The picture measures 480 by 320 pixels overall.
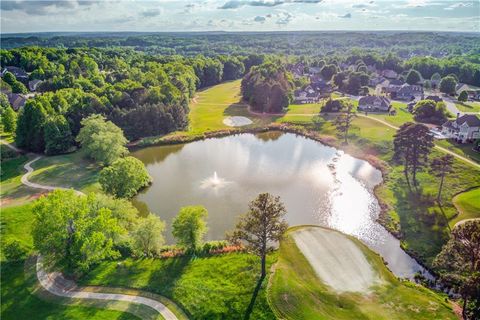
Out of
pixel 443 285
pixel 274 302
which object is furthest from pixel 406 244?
pixel 274 302

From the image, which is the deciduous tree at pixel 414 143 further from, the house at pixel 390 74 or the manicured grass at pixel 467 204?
the house at pixel 390 74

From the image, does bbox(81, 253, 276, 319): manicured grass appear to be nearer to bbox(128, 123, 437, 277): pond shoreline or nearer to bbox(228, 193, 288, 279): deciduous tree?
bbox(228, 193, 288, 279): deciduous tree

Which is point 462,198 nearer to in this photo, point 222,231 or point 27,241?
point 222,231

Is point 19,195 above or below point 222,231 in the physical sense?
above

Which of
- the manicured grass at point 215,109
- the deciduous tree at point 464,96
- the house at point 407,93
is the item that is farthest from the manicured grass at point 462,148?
the house at point 407,93

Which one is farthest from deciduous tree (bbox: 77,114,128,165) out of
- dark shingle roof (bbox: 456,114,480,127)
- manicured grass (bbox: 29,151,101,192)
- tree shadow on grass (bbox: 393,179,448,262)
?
dark shingle roof (bbox: 456,114,480,127)

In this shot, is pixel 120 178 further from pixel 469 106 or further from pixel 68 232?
pixel 469 106

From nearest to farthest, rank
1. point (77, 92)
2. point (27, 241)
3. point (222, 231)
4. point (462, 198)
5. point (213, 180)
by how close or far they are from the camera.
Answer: point (27, 241) < point (222, 231) < point (462, 198) < point (213, 180) < point (77, 92)
